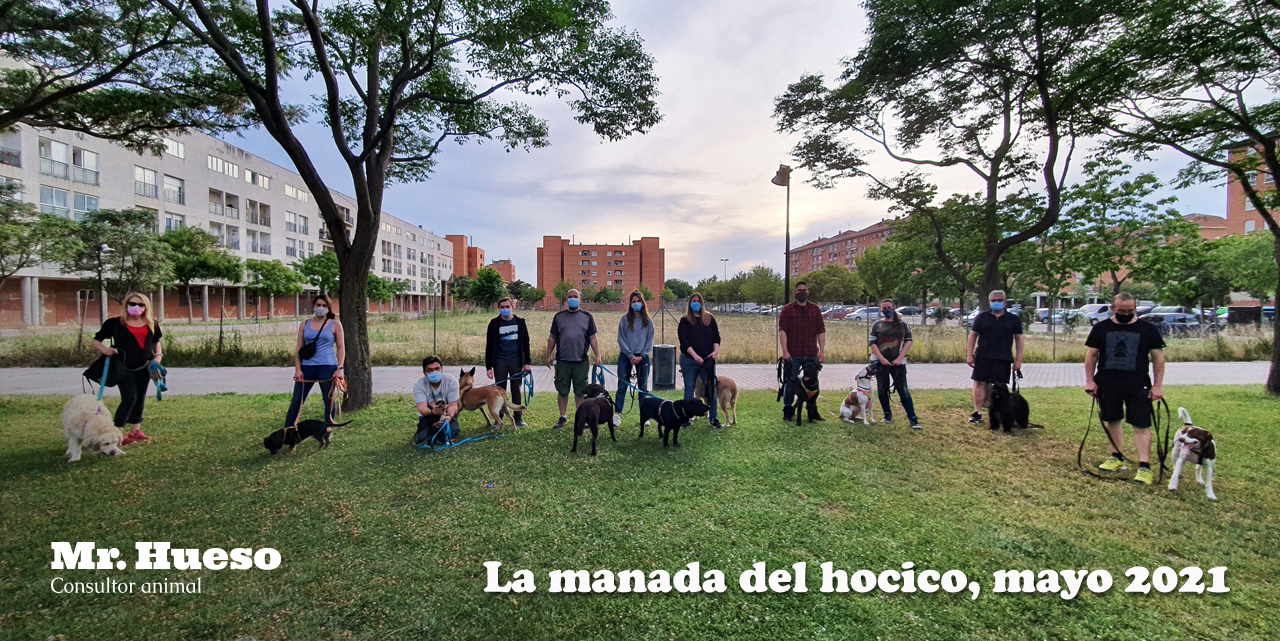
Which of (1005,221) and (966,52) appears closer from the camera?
(966,52)

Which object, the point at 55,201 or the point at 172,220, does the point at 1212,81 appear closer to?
the point at 55,201

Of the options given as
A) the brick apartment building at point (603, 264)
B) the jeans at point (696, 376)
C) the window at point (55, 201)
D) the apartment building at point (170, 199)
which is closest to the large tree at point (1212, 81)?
the jeans at point (696, 376)

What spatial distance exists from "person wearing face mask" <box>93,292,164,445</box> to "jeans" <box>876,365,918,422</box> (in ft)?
29.6

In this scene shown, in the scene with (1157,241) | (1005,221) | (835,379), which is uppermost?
(1157,241)

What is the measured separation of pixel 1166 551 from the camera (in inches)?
125

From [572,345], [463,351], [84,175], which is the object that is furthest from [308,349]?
[84,175]

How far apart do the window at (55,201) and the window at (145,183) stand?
4791 mm

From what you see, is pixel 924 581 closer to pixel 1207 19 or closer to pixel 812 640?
pixel 812 640

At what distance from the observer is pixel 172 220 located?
111 ft

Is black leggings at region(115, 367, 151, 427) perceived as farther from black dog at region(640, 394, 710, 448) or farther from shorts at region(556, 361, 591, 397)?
black dog at region(640, 394, 710, 448)

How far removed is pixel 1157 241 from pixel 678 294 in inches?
3353

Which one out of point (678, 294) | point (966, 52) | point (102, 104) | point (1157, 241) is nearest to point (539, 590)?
point (966, 52)

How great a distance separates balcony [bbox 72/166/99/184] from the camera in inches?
1058

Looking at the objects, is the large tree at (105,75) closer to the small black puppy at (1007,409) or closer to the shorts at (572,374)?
the shorts at (572,374)
